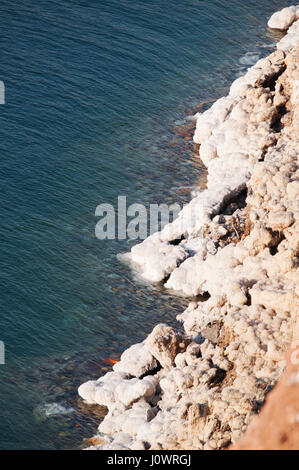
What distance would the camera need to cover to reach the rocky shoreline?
3175 cm

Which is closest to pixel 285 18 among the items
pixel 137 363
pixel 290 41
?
pixel 290 41

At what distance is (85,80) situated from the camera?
208 ft

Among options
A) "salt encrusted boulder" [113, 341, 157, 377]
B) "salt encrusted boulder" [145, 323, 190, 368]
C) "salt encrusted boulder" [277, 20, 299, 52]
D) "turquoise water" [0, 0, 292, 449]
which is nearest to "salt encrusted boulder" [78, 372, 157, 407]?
"salt encrusted boulder" [113, 341, 157, 377]

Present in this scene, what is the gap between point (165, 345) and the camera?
3684 cm

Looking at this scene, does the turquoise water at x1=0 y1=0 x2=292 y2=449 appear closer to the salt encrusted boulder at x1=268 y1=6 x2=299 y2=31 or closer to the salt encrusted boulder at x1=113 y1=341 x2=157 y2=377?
the salt encrusted boulder at x1=268 y1=6 x2=299 y2=31

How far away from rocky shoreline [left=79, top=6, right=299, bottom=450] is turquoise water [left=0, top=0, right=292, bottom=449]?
1.89m

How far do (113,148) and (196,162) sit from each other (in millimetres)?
5810

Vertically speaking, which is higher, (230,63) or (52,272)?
(230,63)

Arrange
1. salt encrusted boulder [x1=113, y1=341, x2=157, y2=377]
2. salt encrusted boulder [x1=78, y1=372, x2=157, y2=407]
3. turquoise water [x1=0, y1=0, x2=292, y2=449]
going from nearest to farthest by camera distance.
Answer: salt encrusted boulder [x1=78, y1=372, x2=157, y2=407] → salt encrusted boulder [x1=113, y1=341, x2=157, y2=377] → turquoise water [x1=0, y1=0, x2=292, y2=449]

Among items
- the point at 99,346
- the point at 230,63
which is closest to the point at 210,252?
the point at 99,346

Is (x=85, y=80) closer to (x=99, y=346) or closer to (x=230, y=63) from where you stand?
(x=230, y=63)

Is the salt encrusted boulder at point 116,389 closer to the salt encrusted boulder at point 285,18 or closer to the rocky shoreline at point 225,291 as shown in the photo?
the rocky shoreline at point 225,291

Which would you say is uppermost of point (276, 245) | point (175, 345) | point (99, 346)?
point (276, 245)

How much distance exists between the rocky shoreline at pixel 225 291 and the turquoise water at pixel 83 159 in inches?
74.2
